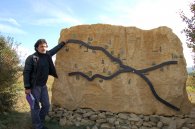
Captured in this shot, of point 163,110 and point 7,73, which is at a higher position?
point 7,73

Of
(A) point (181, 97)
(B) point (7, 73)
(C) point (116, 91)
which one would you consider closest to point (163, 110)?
(A) point (181, 97)

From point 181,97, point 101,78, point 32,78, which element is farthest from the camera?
point 101,78

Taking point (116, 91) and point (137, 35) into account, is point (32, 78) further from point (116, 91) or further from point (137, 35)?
point (137, 35)

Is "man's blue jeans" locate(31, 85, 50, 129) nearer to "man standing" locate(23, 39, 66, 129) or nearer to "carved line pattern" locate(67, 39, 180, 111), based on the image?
"man standing" locate(23, 39, 66, 129)

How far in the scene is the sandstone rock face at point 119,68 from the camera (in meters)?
8.23

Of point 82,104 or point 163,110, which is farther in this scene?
point 82,104

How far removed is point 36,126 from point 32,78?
1.10m

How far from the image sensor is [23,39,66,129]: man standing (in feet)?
24.9

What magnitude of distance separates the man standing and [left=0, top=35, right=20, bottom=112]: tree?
5.88 feet

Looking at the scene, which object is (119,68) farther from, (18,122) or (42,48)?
(18,122)

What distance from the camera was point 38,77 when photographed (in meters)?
7.68

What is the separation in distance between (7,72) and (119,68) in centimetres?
305

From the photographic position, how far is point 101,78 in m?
8.76

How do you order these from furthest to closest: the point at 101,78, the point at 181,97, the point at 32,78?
the point at 101,78, the point at 181,97, the point at 32,78
